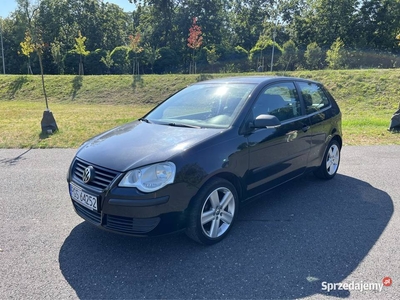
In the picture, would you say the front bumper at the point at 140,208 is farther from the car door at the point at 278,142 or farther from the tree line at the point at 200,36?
the tree line at the point at 200,36

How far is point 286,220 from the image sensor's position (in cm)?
374

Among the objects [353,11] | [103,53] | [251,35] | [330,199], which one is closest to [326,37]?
[353,11]

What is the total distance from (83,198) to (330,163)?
3750mm

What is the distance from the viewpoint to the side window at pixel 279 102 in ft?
12.4

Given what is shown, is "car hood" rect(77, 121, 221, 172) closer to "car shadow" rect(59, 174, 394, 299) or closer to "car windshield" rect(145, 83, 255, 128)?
"car windshield" rect(145, 83, 255, 128)

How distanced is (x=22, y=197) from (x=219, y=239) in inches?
116

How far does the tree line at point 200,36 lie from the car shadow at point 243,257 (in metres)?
26.4

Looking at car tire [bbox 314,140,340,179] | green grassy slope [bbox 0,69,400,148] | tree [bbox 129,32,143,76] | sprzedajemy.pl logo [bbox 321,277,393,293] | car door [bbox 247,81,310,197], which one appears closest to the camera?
sprzedajemy.pl logo [bbox 321,277,393,293]

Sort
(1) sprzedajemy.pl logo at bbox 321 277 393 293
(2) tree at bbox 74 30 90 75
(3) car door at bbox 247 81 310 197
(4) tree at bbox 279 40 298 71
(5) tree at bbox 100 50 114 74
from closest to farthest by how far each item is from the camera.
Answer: (1) sprzedajemy.pl logo at bbox 321 277 393 293 < (3) car door at bbox 247 81 310 197 < (2) tree at bbox 74 30 90 75 < (5) tree at bbox 100 50 114 74 < (4) tree at bbox 279 40 298 71

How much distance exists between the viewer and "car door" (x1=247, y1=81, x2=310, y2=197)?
356 centimetres

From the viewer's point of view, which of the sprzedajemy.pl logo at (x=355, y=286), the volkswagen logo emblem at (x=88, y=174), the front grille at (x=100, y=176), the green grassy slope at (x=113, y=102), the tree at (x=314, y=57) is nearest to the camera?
the sprzedajemy.pl logo at (x=355, y=286)

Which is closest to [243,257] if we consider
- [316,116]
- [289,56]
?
[316,116]

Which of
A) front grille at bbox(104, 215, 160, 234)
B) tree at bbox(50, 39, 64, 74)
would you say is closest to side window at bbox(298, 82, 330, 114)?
front grille at bbox(104, 215, 160, 234)

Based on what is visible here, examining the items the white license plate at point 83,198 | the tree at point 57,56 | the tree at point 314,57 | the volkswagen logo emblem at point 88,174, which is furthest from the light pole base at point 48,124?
the tree at point 314,57
